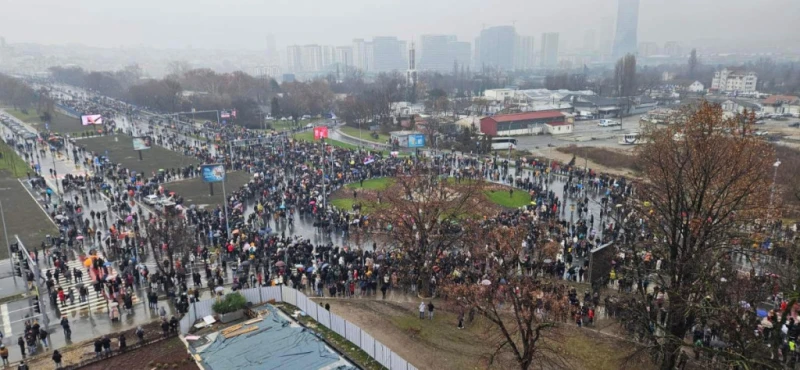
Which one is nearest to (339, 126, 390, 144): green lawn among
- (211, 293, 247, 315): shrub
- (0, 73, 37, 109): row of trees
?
(211, 293, 247, 315): shrub

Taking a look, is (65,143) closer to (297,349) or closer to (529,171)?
(529,171)

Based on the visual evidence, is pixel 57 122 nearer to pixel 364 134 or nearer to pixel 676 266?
pixel 364 134

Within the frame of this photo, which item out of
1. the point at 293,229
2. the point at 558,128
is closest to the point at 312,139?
the point at 558,128

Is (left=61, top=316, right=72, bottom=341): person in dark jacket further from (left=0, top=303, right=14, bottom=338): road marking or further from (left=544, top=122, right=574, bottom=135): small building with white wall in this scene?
(left=544, top=122, right=574, bottom=135): small building with white wall

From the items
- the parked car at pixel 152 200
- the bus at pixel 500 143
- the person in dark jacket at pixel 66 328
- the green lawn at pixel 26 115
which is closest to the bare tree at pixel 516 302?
the person in dark jacket at pixel 66 328

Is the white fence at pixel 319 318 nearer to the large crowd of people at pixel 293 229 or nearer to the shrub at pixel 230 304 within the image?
the shrub at pixel 230 304
